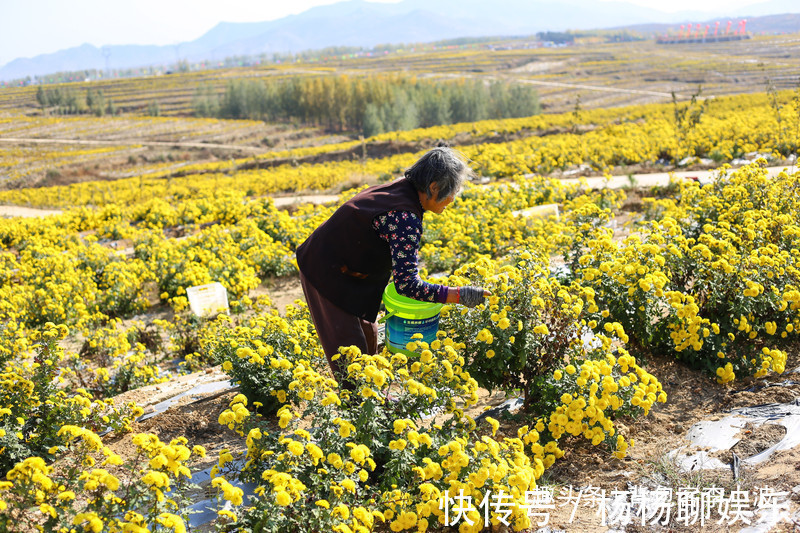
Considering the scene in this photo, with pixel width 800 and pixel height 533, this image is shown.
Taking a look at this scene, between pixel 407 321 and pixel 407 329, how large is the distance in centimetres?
5

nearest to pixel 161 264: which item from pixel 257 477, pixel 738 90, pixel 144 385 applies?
pixel 144 385

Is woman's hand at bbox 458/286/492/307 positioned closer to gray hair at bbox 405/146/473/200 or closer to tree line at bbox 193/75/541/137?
gray hair at bbox 405/146/473/200

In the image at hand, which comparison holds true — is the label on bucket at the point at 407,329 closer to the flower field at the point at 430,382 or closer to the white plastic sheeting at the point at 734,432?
the flower field at the point at 430,382

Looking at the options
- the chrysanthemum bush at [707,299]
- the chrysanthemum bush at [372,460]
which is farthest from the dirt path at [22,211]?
the chrysanthemum bush at [707,299]

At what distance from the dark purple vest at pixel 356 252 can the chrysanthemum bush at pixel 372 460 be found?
1.39ft

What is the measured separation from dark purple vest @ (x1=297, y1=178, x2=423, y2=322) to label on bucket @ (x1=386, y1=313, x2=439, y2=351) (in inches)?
9.7

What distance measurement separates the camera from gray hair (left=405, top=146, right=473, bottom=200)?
2.68m

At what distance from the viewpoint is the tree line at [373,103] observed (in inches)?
1741

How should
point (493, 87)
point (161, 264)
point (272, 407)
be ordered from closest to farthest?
point (272, 407) → point (161, 264) → point (493, 87)

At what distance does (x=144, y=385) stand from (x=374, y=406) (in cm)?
296

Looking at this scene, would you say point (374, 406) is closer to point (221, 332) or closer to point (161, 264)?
point (221, 332)

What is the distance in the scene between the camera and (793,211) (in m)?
4.77

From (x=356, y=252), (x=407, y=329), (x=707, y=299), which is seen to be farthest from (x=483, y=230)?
(x=356, y=252)

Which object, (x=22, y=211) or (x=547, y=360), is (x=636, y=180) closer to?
(x=547, y=360)
